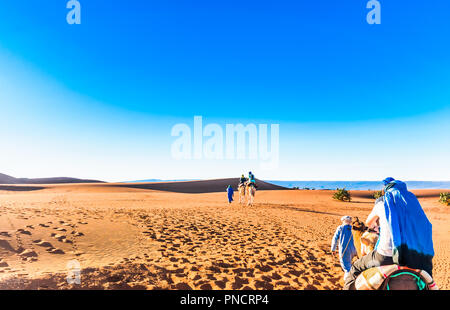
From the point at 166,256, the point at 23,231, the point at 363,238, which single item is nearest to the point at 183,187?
the point at 23,231

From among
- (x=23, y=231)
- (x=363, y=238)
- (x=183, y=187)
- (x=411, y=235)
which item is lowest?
(x=183, y=187)

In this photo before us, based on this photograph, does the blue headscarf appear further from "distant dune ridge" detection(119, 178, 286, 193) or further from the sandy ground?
"distant dune ridge" detection(119, 178, 286, 193)

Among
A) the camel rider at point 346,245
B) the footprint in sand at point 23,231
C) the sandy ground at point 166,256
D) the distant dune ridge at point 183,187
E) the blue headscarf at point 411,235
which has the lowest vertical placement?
the distant dune ridge at point 183,187

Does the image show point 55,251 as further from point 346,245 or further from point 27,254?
point 346,245

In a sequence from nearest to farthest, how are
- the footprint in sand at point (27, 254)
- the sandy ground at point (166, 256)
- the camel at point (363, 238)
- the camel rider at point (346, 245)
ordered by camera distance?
the camel at point (363, 238) < the camel rider at point (346, 245) < the sandy ground at point (166, 256) < the footprint in sand at point (27, 254)

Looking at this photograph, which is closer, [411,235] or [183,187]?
[411,235]

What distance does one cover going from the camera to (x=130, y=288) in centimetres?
489

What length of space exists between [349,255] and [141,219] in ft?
33.5

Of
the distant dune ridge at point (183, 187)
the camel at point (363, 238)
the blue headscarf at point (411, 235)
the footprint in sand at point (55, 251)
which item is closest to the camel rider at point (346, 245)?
the camel at point (363, 238)

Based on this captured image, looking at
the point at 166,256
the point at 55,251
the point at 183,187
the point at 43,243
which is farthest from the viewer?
the point at 183,187

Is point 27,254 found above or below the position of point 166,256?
above

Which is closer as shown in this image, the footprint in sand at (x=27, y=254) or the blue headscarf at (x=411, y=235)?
the blue headscarf at (x=411, y=235)

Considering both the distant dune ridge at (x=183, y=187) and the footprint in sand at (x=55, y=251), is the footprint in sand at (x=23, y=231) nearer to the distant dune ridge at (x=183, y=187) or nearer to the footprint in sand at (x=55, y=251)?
the footprint in sand at (x=55, y=251)
